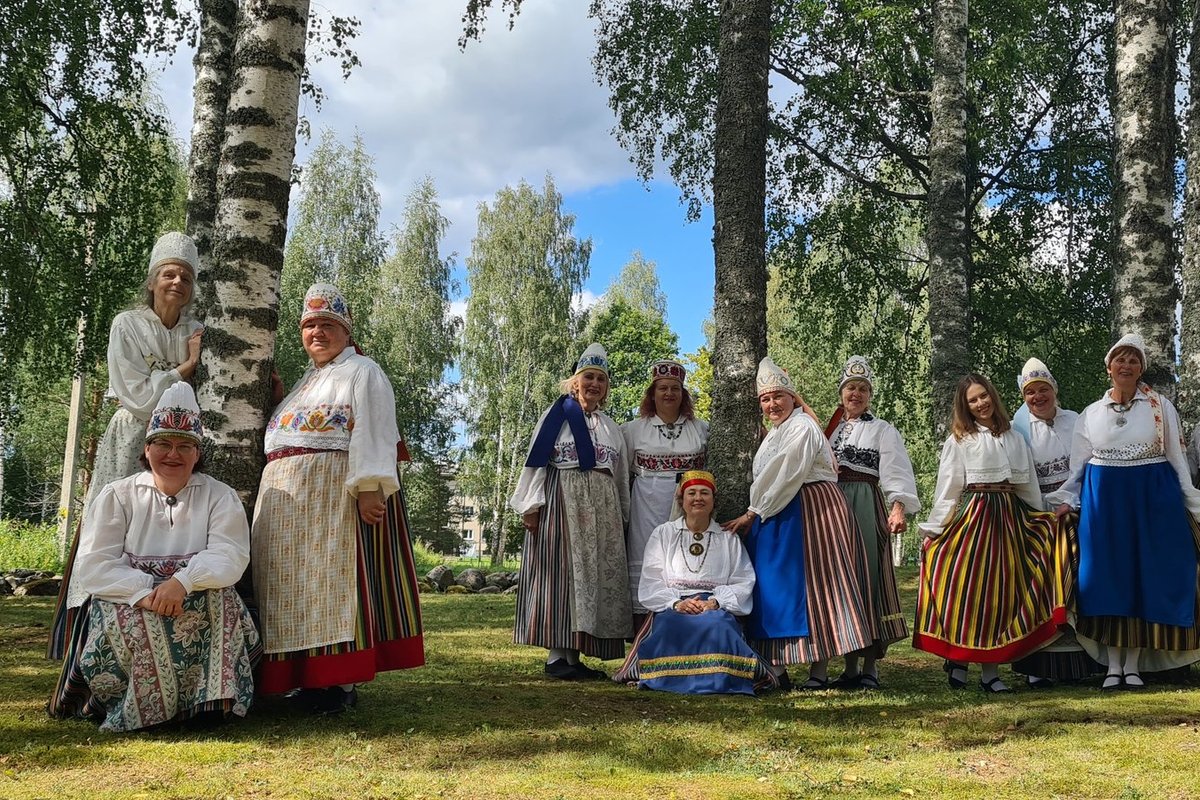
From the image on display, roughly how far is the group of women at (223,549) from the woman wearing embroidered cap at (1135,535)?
13.0ft

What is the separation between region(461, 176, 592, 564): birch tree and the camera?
2908 cm

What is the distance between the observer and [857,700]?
210 inches

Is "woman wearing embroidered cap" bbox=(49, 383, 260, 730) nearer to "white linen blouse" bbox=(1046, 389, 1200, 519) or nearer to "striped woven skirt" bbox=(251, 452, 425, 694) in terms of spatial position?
"striped woven skirt" bbox=(251, 452, 425, 694)

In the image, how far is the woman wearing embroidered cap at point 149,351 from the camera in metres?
4.67

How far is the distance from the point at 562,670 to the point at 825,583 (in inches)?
63.4

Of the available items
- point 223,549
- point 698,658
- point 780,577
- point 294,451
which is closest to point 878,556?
point 780,577

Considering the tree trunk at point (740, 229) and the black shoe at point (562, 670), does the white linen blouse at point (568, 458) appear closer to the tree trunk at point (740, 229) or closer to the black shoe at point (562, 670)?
the tree trunk at point (740, 229)

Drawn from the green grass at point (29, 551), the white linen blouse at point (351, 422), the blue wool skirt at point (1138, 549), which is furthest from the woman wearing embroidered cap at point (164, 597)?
the green grass at point (29, 551)

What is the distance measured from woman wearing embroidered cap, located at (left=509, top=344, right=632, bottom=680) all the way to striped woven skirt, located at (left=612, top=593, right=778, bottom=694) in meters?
0.44

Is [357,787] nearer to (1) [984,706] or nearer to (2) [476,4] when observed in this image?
(1) [984,706]

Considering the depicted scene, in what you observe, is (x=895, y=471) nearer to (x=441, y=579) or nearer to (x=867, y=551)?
(x=867, y=551)

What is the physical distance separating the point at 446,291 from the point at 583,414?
77.3ft

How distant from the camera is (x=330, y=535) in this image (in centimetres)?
442

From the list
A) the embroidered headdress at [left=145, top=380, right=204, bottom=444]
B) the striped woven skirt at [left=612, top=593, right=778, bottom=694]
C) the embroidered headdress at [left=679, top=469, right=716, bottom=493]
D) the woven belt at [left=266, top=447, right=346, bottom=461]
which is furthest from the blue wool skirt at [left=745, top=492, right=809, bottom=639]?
the embroidered headdress at [left=145, top=380, right=204, bottom=444]
